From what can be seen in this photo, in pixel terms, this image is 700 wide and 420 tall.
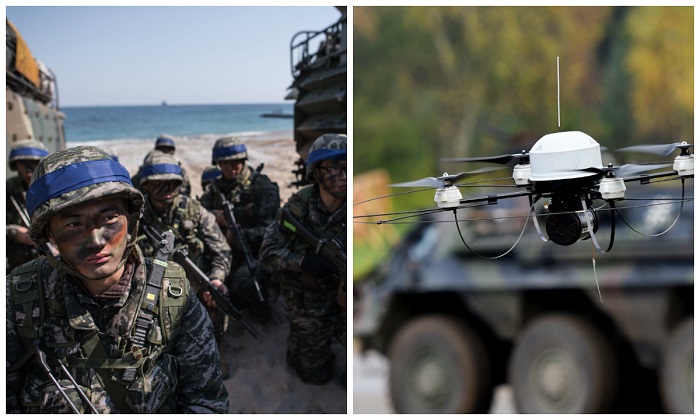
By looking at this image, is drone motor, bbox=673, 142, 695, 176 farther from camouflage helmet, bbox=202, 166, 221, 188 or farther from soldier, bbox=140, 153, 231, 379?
camouflage helmet, bbox=202, 166, 221, 188

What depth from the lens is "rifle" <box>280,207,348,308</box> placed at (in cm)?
444

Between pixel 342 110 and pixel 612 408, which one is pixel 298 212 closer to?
pixel 342 110

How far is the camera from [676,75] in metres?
6.26

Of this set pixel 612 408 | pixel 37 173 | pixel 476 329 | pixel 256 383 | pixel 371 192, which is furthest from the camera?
pixel 476 329

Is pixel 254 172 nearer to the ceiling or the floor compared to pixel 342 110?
nearer to the floor

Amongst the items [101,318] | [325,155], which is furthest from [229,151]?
[101,318]

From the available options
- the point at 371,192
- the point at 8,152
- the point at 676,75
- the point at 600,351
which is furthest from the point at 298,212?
the point at 676,75

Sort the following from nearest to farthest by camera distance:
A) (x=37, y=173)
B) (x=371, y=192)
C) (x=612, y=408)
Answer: (x=37, y=173), (x=612, y=408), (x=371, y=192)

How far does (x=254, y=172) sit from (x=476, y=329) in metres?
2.47

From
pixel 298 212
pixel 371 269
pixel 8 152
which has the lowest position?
pixel 371 269

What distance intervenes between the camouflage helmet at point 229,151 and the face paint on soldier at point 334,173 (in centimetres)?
89

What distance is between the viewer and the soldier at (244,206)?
17.0 ft

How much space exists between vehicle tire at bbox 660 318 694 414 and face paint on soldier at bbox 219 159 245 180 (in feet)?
10.8

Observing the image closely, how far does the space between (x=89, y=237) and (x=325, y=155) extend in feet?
6.83
